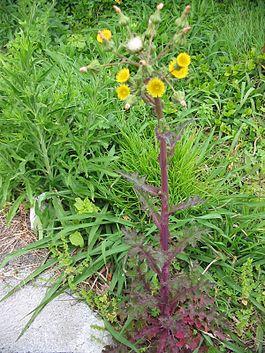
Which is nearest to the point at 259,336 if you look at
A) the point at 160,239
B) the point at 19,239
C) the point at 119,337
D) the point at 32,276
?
the point at 119,337

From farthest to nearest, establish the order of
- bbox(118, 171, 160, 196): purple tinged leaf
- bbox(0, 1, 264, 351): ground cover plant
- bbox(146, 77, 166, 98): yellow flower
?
bbox(0, 1, 264, 351): ground cover plant
bbox(118, 171, 160, 196): purple tinged leaf
bbox(146, 77, 166, 98): yellow flower

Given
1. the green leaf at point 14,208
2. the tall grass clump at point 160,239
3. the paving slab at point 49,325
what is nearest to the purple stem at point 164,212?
the tall grass clump at point 160,239

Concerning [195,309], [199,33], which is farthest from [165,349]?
[199,33]

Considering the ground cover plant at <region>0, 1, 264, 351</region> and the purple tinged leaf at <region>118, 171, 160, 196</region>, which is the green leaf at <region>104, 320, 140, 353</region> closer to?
the ground cover plant at <region>0, 1, 264, 351</region>

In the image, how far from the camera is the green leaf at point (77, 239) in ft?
7.61

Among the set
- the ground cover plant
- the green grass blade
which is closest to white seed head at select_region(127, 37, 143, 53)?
the ground cover plant

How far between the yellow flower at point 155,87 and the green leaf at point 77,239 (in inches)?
42.5

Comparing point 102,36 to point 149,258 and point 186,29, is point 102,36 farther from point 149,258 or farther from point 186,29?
point 149,258

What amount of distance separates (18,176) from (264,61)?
167cm

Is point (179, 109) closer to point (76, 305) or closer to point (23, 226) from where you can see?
point (23, 226)

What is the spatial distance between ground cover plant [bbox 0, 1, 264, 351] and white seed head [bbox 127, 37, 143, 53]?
80cm

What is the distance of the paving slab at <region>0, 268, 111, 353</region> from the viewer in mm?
2074

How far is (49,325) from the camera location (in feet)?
7.05

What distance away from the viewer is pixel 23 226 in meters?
2.51
